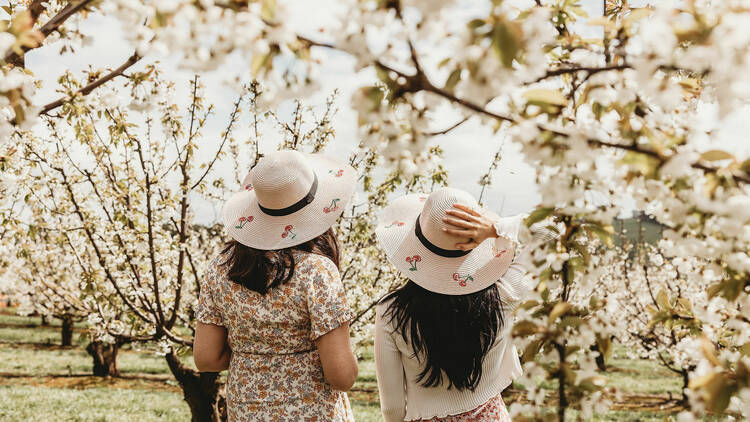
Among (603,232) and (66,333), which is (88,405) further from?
(603,232)

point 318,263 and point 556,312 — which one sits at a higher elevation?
point 318,263

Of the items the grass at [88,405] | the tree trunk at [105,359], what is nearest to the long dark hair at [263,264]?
the grass at [88,405]

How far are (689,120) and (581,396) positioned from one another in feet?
2.00

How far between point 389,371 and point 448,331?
28cm

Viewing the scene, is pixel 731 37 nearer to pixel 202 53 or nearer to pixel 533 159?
pixel 533 159

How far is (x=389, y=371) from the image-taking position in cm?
209

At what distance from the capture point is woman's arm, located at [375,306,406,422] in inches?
81.7

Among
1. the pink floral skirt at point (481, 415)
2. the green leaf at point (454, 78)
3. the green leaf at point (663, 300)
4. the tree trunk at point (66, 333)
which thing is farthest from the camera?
the tree trunk at point (66, 333)

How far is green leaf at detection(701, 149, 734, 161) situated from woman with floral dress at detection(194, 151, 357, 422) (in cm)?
133

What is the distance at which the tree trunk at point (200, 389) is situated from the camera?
4.04 meters

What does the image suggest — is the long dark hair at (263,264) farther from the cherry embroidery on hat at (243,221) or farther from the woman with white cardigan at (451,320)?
the woman with white cardigan at (451,320)

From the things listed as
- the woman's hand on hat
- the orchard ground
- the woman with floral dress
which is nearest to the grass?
the orchard ground

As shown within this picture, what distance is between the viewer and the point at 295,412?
2146 mm

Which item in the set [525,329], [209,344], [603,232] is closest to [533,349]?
[525,329]
